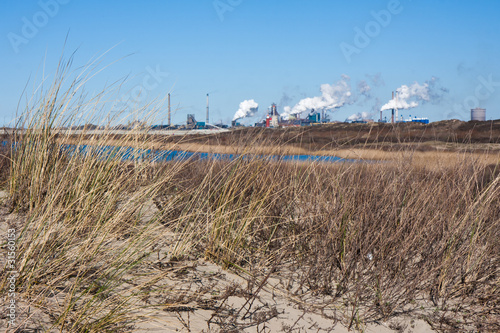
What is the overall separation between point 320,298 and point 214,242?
0.72m

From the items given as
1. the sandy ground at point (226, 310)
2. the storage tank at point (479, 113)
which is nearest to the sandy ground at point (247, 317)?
the sandy ground at point (226, 310)

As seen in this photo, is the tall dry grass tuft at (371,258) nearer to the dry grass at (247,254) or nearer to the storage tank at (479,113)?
the dry grass at (247,254)

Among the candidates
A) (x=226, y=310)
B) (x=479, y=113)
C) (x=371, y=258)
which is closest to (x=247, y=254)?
(x=226, y=310)

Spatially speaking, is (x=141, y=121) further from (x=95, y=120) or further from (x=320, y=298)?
(x=320, y=298)

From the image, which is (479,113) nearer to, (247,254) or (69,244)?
(247,254)

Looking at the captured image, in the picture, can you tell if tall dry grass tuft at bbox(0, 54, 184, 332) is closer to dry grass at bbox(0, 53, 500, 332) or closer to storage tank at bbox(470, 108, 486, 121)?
dry grass at bbox(0, 53, 500, 332)

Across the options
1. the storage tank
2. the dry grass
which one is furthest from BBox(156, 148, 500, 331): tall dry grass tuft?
the storage tank

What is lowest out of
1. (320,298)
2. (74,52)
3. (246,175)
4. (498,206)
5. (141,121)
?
(320,298)

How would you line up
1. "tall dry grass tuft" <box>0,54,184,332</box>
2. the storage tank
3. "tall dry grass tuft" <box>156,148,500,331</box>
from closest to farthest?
"tall dry grass tuft" <box>0,54,184,332</box> → "tall dry grass tuft" <box>156,148,500,331</box> → the storage tank

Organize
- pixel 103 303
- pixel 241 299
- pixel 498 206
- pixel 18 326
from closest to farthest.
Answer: pixel 18 326 → pixel 103 303 → pixel 241 299 → pixel 498 206

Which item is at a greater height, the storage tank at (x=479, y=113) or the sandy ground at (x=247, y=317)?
the storage tank at (x=479, y=113)

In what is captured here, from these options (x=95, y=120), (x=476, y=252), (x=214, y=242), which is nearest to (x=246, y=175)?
(x=214, y=242)

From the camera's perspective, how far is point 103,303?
1.84 meters

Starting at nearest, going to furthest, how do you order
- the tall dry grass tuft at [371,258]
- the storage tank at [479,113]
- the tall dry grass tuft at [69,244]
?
the tall dry grass tuft at [69,244]
the tall dry grass tuft at [371,258]
the storage tank at [479,113]
